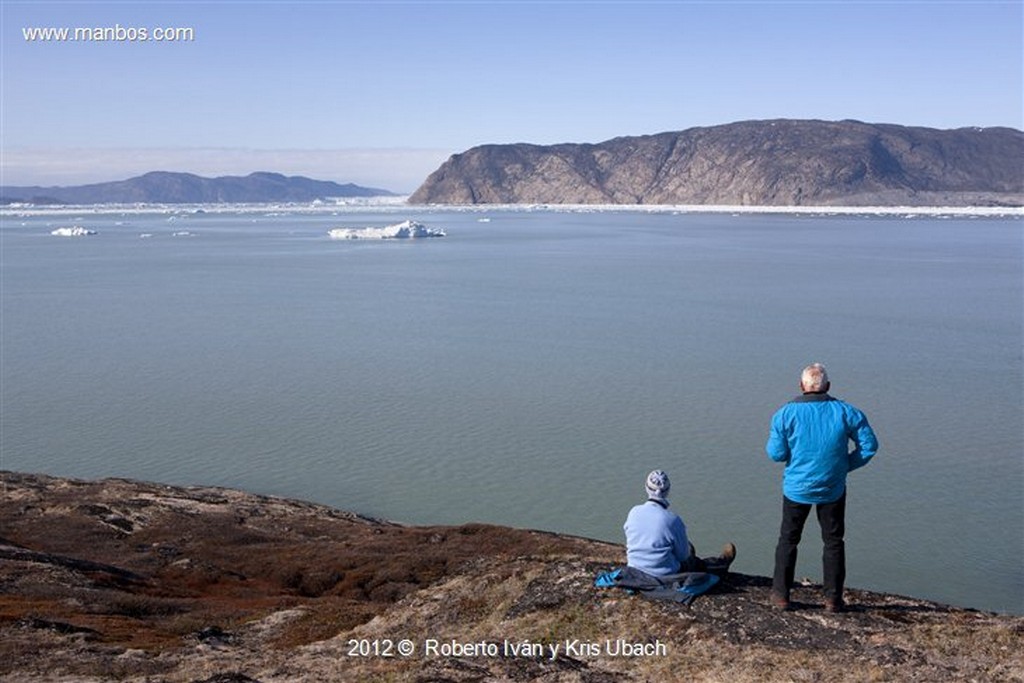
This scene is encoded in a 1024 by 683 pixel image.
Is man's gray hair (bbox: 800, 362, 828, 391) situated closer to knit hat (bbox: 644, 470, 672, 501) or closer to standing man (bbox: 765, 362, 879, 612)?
standing man (bbox: 765, 362, 879, 612)

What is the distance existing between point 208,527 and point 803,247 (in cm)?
5557

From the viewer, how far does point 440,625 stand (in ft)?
22.6

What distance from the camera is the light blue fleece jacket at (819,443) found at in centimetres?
541

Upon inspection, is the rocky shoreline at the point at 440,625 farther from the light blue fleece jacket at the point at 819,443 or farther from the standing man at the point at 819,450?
the light blue fleece jacket at the point at 819,443

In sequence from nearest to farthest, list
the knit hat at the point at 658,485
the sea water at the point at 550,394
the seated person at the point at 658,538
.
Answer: the knit hat at the point at 658,485, the seated person at the point at 658,538, the sea water at the point at 550,394

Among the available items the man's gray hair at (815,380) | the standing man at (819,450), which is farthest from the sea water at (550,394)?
the man's gray hair at (815,380)

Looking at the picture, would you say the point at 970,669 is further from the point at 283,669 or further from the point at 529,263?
the point at 529,263

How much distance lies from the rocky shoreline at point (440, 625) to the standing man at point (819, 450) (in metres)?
0.64

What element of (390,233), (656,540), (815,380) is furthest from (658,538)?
(390,233)

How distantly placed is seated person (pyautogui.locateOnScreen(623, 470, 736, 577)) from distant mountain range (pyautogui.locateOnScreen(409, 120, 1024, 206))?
5848 inches

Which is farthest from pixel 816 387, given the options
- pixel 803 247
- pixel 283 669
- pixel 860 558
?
pixel 803 247

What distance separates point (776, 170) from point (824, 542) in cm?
17027

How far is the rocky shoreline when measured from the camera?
5.41 metres

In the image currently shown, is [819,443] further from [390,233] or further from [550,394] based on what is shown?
[390,233]
